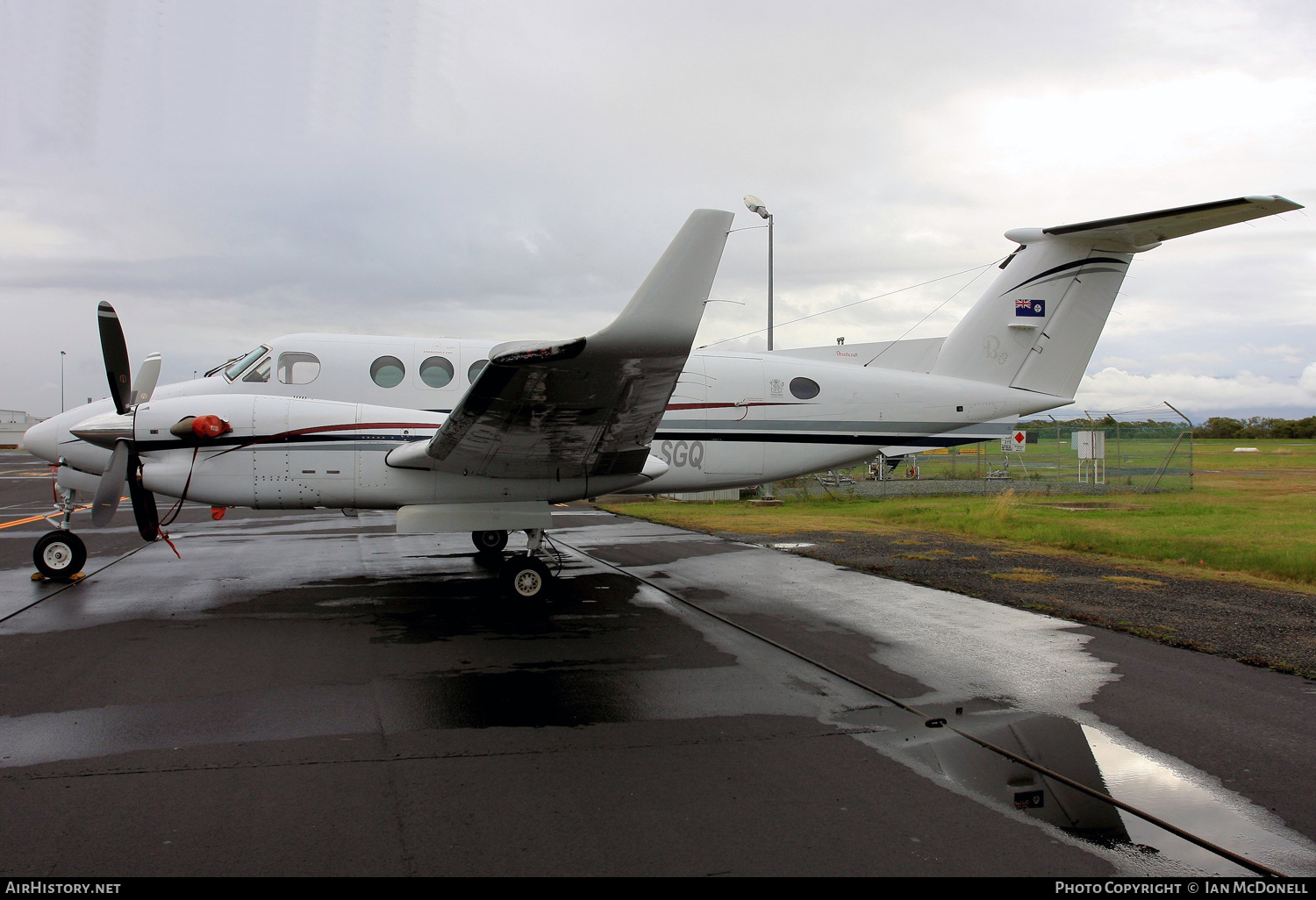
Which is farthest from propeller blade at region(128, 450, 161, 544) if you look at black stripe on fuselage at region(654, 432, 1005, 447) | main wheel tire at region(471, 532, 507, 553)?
black stripe on fuselage at region(654, 432, 1005, 447)

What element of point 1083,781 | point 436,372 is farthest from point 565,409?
point 1083,781

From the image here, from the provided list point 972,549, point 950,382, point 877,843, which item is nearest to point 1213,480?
point 972,549

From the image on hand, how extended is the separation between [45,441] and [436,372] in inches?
188

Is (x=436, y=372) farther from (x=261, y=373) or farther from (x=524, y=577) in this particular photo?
(x=524, y=577)

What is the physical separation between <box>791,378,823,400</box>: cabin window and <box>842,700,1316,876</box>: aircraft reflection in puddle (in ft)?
18.8

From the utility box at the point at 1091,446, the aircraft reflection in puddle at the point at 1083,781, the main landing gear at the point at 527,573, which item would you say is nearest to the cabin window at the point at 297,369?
the main landing gear at the point at 527,573

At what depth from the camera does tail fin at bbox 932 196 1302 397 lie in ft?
35.5

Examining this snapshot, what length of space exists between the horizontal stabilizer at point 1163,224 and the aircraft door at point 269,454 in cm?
1019

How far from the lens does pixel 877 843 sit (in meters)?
3.21

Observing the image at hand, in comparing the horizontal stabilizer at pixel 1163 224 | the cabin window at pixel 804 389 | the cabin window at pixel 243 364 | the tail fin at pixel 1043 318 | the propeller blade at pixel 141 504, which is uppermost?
the horizontal stabilizer at pixel 1163 224

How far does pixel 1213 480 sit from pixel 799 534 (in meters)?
23.8

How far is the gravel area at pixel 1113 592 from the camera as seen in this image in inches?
261

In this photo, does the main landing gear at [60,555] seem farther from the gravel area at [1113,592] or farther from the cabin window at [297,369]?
the gravel area at [1113,592]
